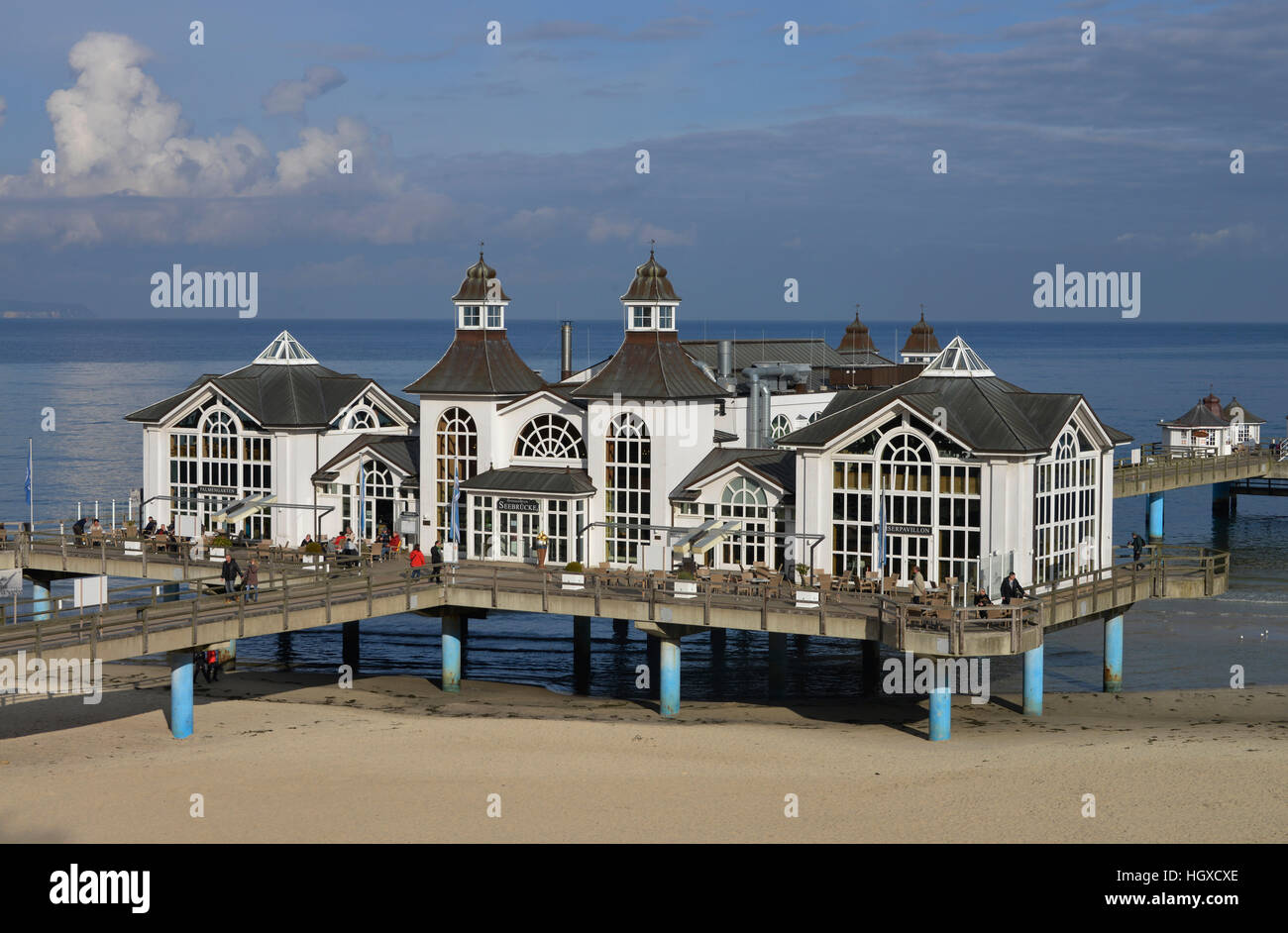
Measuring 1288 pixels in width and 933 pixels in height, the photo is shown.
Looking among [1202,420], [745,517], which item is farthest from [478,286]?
[1202,420]

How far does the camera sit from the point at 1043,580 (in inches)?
1516

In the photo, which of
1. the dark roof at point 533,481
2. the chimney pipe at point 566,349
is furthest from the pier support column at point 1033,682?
the chimney pipe at point 566,349

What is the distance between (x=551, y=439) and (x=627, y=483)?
9.19 feet

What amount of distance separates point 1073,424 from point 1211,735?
26.3 feet

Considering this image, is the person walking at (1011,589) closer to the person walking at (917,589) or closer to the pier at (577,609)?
the pier at (577,609)

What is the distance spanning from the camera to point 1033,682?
A: 37.8m

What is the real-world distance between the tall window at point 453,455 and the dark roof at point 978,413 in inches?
389

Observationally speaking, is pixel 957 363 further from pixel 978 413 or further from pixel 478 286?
pixel 478 286

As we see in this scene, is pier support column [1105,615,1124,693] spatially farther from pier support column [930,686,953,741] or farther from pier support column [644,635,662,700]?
pier support column [644,635,662,700]

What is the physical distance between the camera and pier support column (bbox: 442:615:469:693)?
136ft

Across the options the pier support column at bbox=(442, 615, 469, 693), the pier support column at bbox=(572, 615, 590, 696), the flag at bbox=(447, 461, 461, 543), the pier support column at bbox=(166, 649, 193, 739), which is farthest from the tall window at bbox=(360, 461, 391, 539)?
the pier support column at bbox=(166, 649, 193, 739)
